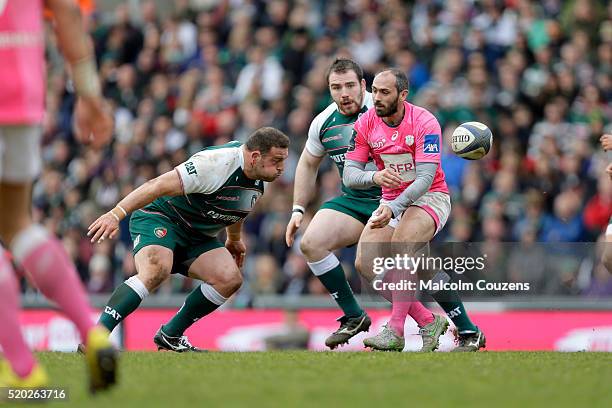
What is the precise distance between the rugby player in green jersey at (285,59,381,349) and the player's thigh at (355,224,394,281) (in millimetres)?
433

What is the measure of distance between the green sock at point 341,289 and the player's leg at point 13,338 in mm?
4501

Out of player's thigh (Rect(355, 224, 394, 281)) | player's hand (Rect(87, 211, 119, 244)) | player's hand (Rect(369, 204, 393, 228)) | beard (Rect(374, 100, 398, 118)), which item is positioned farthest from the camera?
player's thigh (Rect(355, 224, 394, 281))

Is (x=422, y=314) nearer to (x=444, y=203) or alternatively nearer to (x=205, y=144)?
(x=444, y=203)

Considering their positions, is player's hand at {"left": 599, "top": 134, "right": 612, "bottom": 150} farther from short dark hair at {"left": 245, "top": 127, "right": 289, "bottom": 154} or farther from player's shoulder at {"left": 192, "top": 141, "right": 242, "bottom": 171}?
player's shoulder at {"left": 192, "top": 141, "right": 242, "bottom": 171}

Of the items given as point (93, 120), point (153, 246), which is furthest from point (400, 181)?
point (93, 120)

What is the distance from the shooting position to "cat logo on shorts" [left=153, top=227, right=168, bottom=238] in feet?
31.9

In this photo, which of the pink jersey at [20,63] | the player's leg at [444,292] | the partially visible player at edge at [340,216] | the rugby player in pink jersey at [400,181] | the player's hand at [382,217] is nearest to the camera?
the pink jersey at [20,63]

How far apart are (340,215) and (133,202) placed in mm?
2090

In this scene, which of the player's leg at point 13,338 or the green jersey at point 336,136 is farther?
the green jersey at point 336,136

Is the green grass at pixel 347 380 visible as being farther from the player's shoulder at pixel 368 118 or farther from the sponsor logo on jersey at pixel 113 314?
the player's shoulder at pixel 368 118

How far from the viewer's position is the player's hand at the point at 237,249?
1030 cm

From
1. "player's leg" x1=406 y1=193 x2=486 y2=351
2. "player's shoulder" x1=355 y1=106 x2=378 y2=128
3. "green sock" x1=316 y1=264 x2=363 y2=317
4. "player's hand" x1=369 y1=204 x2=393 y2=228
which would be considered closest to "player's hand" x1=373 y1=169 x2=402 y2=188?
"player's hand" x1=369 y1=204 x2=393 y2=228

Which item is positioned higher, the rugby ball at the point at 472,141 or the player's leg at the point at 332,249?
the rugby ball at the point at 472,141

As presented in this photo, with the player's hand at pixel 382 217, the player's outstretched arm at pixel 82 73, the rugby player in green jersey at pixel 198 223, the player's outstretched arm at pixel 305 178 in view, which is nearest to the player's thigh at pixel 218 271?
the rugby player in green jersey at pixel 198 223
